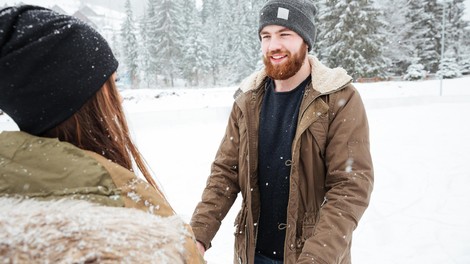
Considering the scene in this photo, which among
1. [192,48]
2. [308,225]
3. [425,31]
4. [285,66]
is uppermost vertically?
[425,31]

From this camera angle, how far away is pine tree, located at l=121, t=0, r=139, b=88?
145ft

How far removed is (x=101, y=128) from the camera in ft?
3.45

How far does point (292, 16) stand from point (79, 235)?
199cm

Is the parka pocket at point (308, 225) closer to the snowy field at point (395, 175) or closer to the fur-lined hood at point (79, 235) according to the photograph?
the snowy field at point (395, 175)

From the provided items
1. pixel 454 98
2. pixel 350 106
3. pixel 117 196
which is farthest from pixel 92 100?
pixel 454 98

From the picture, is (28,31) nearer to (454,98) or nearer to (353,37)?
(454,98)

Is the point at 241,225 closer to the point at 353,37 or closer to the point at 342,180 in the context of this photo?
the point at 342,180

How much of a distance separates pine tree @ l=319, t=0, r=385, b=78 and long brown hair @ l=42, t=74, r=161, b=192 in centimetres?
3409

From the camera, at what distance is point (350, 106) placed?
1877 mm

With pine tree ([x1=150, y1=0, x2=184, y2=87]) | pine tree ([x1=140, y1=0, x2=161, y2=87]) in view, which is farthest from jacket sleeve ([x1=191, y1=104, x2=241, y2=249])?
pine tree ([x1=140, y1=0, x2=161, y2=87])

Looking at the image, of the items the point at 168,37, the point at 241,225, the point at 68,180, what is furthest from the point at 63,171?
the point at 168,37

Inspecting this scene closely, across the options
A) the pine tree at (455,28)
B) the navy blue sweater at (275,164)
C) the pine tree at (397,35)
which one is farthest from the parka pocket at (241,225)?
the pine tree at (455,28)

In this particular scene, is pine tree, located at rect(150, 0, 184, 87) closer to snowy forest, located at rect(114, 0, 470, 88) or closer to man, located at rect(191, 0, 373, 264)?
snowy forest, located at rect(114, 0, 470, 88)

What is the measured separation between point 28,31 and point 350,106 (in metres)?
1.56
